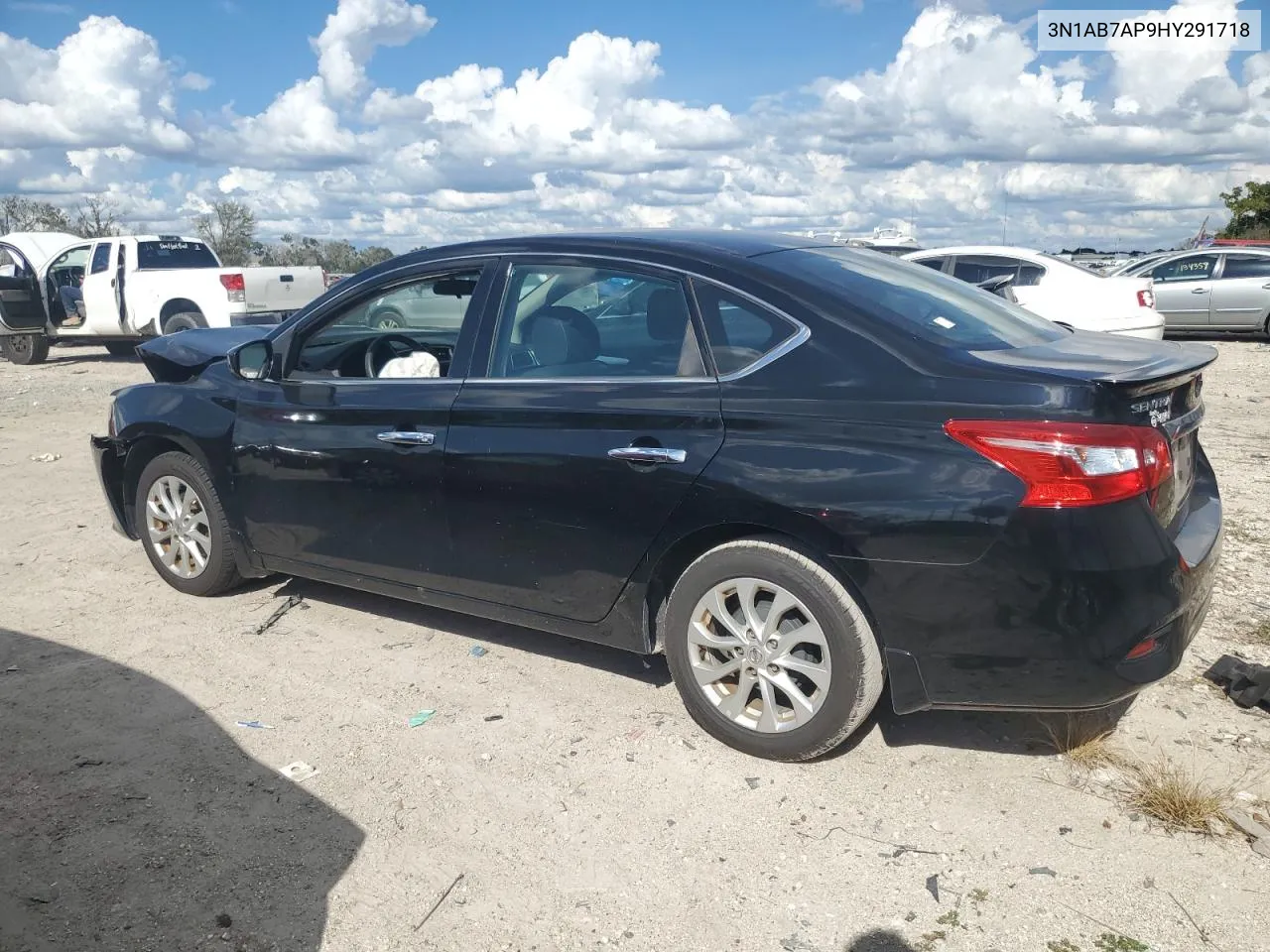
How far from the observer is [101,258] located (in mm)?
16375

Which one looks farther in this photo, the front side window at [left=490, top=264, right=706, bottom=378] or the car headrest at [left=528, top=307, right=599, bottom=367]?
the car headrest at [left=528, top=307, right=599, bottom=367]

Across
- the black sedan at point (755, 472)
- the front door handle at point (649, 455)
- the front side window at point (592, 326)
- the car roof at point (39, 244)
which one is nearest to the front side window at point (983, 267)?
the black sedan at point (755, 472)

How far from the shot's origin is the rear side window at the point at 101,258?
16.3 metres

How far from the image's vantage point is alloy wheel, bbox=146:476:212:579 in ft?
17.0

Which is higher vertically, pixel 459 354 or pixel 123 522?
pixel 459 354

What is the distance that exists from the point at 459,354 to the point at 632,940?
233 cm

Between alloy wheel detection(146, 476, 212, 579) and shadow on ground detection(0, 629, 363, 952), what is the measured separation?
Result: 1055mm

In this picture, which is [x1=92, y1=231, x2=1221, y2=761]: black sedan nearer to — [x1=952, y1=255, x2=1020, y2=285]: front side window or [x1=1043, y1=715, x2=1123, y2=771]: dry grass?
[x1=1043, y1=715, x2=1123, y2=771]: dry grass

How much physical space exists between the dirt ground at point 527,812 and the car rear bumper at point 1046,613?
425mm

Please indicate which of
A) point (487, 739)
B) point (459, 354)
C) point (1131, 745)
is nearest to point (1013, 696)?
point (1131, 745)

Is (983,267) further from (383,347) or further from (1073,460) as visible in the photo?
(1073,460)

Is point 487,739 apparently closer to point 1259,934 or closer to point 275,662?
point 275,662

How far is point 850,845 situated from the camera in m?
3.13

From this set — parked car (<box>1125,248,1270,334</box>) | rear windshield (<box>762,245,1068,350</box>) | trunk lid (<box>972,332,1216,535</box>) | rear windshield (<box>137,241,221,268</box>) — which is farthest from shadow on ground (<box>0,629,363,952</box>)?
parked car (<box>1125,248,1270,334</box>)
